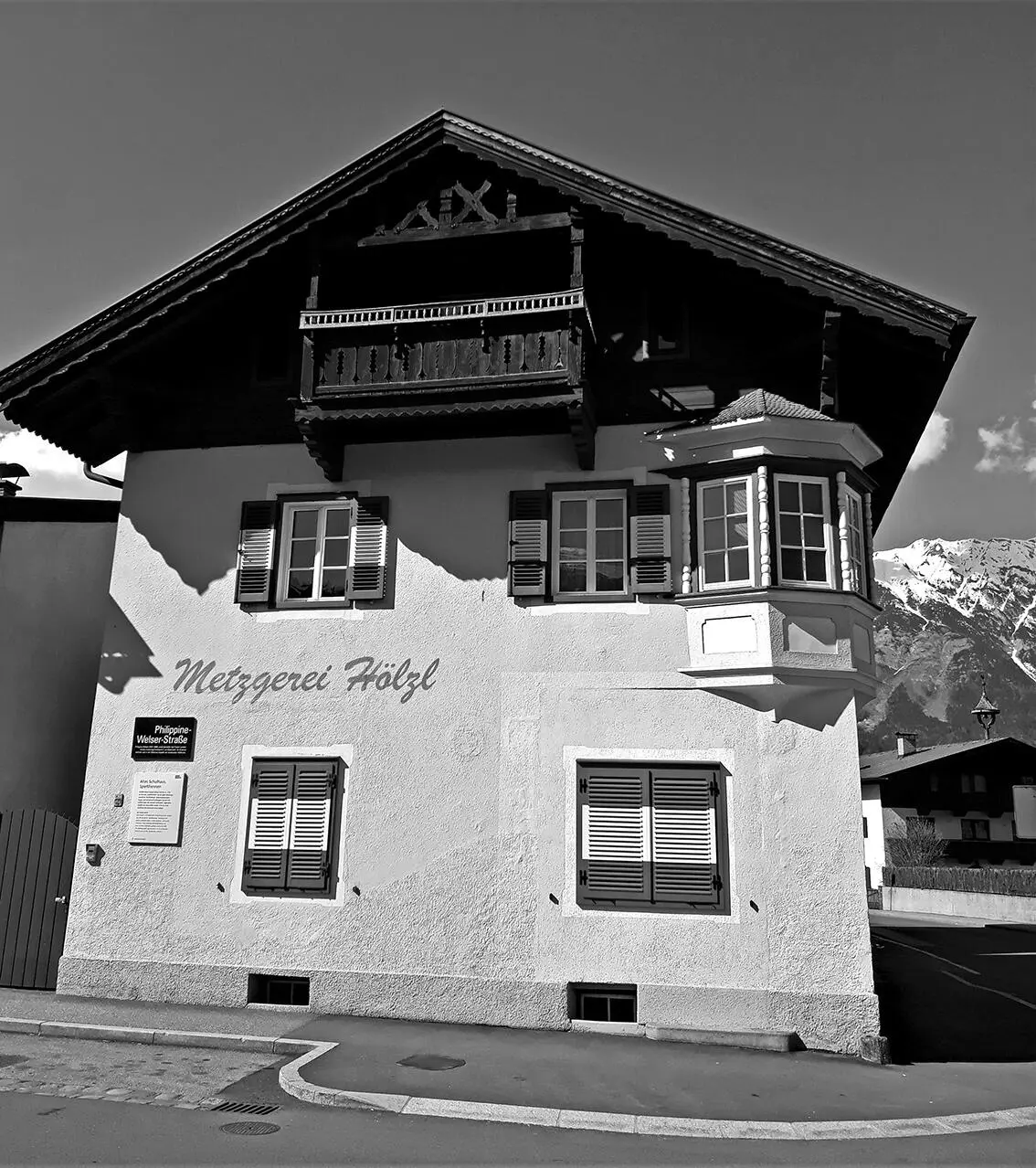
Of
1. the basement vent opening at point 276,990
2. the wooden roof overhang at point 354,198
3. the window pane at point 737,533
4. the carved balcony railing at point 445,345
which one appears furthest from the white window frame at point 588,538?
the basement vent opening at point 276,990

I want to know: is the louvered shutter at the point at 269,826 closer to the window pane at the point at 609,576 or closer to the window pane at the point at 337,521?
the window pane at the point at 337,521

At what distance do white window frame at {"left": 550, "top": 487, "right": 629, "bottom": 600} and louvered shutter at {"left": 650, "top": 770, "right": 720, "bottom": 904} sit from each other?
7.76ft

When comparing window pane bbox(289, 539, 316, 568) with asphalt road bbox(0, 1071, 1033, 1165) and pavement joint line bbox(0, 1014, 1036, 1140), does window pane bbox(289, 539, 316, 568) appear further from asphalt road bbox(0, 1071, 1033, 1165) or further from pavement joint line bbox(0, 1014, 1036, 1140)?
asphalt road bbox(0, 1071, 1033, 1165)

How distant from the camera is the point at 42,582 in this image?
16125 mm

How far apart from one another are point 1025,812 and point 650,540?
49.6m

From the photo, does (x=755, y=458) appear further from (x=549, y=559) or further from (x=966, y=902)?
(x=966, y=902)

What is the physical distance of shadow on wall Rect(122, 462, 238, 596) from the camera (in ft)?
46.2

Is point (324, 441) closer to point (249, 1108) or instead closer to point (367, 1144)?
point (249, 1108)

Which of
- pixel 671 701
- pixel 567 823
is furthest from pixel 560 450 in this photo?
pixel 567 823

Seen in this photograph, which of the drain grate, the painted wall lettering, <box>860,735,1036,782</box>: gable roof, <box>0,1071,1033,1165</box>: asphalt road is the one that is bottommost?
<box>0,1071,1033,1165</box>: asphalt road

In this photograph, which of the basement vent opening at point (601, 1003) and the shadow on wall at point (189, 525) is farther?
the shadow on wall at point (189, 525)

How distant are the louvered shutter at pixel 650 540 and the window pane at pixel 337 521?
3.89m

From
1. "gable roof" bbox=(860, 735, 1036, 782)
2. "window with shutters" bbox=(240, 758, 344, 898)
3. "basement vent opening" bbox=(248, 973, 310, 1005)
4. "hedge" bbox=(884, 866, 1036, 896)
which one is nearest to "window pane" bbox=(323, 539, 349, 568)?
"window with shutters" bbox=(240, 758, 344, 898)

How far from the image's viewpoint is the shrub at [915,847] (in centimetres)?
4878
